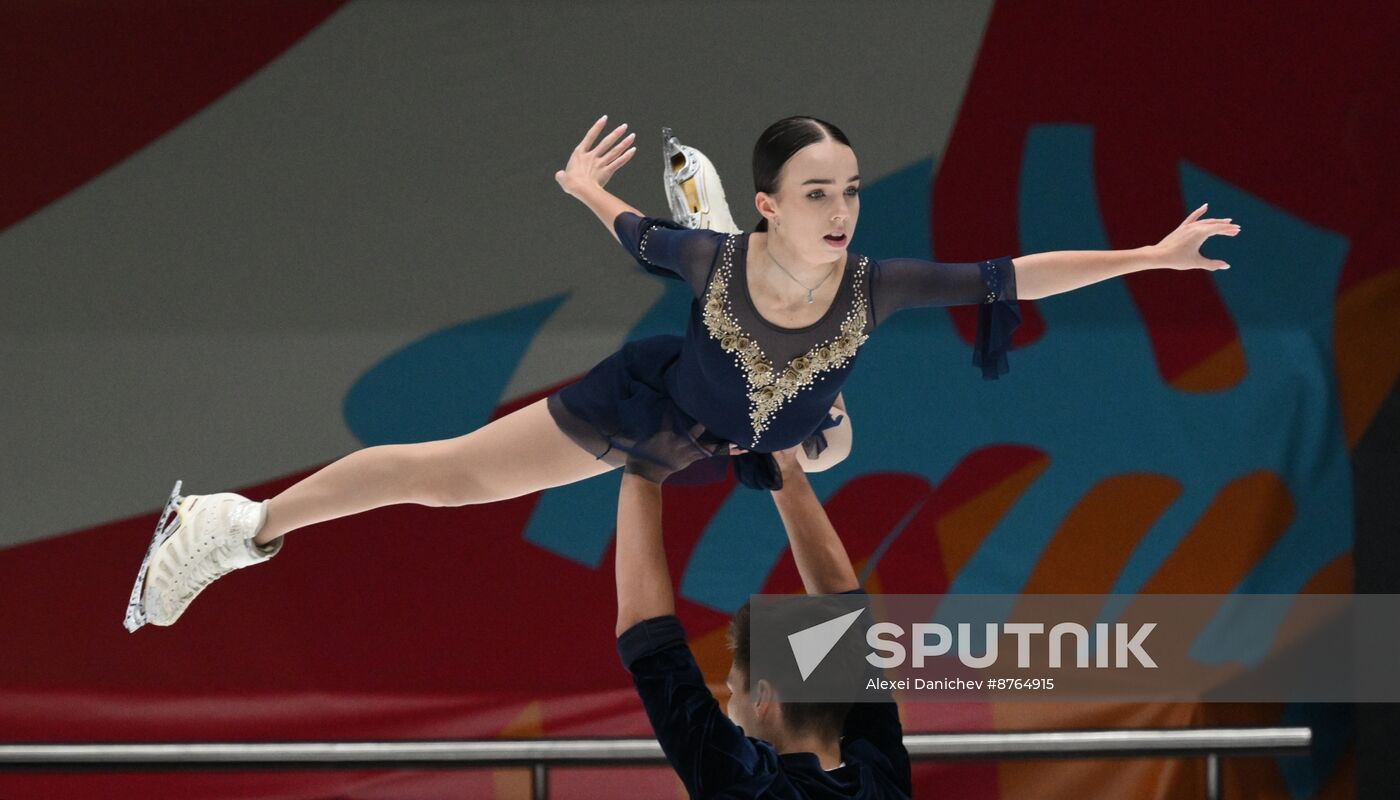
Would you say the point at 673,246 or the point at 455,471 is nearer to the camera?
the point at 673,246

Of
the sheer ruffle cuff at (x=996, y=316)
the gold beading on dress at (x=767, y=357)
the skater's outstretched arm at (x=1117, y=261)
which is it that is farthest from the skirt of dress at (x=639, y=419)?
the skater's outstretched arm at (x=1117, y=261)

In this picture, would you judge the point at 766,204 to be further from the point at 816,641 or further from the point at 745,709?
the point at 745,709

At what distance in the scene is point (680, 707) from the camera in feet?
8.15

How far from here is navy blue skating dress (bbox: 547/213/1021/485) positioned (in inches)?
115

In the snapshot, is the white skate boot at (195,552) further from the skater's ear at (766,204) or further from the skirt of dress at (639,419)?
the skater's ear at (766,204)

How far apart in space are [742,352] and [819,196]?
0.37m

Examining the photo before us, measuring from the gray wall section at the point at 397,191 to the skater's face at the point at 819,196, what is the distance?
2.30m

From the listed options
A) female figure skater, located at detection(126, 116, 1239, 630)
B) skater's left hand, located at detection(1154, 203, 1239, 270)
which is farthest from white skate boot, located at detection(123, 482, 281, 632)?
skater's left hand, located at detection(1154, 203, 1239, 270)

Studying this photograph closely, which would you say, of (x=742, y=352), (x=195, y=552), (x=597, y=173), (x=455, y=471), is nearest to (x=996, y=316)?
(x=742, y=352)

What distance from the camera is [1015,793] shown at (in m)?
5.17

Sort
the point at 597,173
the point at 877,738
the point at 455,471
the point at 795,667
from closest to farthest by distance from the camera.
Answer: the point at 795,667, the point at 877,738, the point at 455,471, the point at 597,173

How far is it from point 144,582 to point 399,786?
203cm

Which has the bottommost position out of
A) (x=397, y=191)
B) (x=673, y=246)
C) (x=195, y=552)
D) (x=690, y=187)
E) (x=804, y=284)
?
(x=195, y=552)

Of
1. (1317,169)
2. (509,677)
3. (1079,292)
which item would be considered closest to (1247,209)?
(1317,169)
